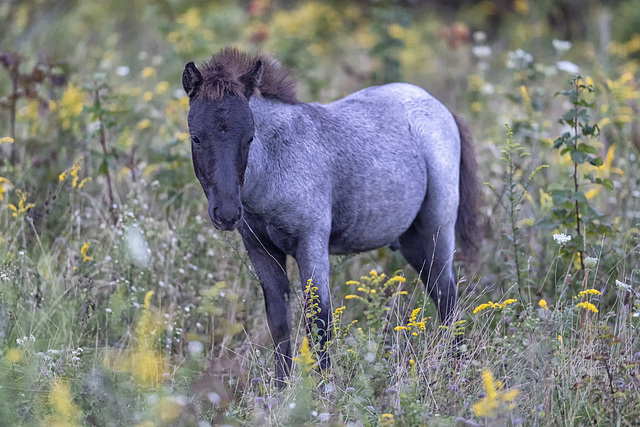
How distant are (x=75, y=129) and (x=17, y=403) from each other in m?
4.02

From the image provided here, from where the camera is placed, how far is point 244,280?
5.54 meters

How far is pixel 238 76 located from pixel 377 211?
1.31m

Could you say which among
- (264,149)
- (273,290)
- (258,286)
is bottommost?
(258,286)

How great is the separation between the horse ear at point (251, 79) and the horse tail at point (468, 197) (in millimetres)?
2066

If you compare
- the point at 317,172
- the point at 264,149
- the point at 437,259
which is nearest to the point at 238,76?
the point at 264,149

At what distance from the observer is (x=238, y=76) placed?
12.7ft

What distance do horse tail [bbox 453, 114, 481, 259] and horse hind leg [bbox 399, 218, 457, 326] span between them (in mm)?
410

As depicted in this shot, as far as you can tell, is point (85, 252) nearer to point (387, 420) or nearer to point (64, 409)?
point (64, 409)

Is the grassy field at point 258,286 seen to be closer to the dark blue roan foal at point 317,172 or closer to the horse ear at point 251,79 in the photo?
the dark blue roan foal at point 317,172

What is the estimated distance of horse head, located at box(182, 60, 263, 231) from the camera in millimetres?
3572

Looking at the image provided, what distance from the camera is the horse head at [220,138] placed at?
3572 mm

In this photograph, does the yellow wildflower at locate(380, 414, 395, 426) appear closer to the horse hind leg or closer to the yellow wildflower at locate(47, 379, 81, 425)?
the yellow wildflower at locate(47, 379, 81, 425)

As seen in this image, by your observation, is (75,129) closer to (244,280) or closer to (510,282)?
(244,280)

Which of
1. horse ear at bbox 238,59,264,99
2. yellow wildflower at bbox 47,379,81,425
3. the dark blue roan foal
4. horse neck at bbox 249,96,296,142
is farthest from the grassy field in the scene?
horse ear at bbox 238,59,264,99
